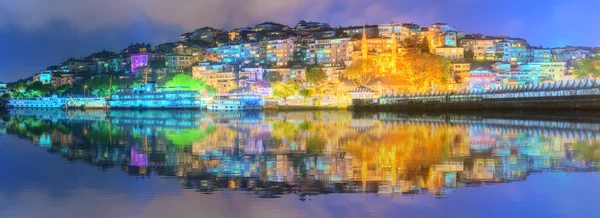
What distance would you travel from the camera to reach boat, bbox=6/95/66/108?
89.9m

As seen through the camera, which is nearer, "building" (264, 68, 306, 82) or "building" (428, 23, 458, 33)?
"building" (264, 68, 306, 82)

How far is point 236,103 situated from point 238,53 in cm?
3517

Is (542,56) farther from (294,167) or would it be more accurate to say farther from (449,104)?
(294,167)

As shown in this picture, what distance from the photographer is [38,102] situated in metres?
91.4

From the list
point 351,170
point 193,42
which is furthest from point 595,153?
point 193,42

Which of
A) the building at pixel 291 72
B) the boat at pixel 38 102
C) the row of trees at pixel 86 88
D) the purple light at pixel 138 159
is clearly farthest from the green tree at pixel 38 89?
the purple light at pixel 138 159

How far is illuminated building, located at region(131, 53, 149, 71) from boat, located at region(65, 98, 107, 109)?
1780 cm

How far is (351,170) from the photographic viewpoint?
11367 millimetres

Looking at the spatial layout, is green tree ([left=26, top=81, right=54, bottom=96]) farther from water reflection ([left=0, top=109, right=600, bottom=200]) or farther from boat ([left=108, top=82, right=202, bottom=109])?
water reflection ([left=0, top=109, right=600, bottom=200])

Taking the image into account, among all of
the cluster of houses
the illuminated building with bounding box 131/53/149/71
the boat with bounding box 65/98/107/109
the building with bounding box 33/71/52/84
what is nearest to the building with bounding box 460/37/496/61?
the cluster of houses

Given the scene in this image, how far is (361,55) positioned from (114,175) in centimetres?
6956

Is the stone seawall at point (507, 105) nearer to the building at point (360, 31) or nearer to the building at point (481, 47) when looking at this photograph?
the building at point (481, 47)

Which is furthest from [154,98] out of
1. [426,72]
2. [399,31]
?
[399,31]

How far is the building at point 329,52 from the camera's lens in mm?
83875
